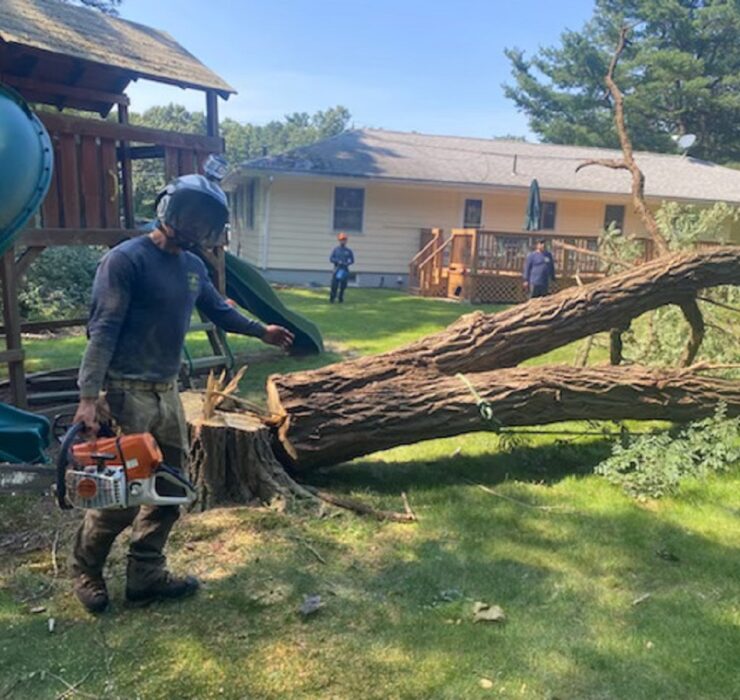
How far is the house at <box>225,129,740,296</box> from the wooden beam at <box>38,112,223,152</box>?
11225 millimetres

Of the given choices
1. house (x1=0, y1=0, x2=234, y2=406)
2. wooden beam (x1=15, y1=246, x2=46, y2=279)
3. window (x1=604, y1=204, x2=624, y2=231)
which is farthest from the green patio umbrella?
wooden beam (x1=15, y1=246, x2=46, y2=279)

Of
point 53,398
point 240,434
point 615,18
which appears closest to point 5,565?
point 240,434

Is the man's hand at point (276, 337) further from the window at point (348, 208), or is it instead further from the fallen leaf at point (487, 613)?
the window at point (348, 208)

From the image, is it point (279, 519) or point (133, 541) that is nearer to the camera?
point (133, 541)

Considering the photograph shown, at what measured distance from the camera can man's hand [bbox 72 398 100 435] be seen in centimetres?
297

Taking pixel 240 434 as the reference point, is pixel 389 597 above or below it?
below

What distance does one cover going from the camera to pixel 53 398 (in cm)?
671

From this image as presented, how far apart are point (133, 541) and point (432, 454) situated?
9.60 ft

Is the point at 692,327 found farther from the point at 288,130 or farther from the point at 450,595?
the point at 288,130

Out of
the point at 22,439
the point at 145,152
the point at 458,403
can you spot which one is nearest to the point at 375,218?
the point at 145,152

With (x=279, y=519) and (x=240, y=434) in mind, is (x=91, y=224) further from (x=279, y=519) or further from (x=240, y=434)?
(x=279, y=519)

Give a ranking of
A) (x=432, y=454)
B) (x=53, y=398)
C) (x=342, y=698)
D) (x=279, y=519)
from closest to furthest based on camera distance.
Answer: (x=342, y=698)
(x=279, y=519)
(x=432, y=454)
(x=53, y=398)

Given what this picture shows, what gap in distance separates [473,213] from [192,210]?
63.2 feet

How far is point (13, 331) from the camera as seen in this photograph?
230 inches
